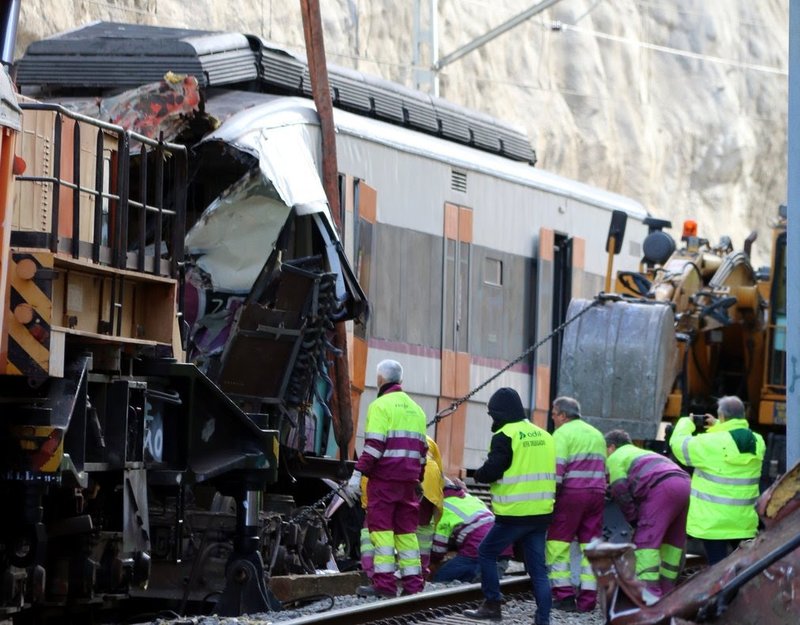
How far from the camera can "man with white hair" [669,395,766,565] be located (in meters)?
12.6

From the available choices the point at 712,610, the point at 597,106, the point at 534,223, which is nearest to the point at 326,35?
the point at 597,106

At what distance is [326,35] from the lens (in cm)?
3675

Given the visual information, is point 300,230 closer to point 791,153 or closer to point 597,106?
point 791,153

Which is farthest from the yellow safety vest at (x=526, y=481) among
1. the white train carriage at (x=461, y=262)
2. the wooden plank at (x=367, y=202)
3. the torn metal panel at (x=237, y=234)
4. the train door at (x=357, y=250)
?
the wooden plank at (x=367, y=202)

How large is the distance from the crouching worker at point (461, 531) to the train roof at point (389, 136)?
3174mm

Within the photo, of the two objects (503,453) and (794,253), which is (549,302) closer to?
(503,453)

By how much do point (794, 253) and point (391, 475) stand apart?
125 inches

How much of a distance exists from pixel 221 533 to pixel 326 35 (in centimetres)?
2562

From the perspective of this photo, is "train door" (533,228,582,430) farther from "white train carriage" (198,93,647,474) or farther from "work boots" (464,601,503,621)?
"work boots" (464,601,503,621)

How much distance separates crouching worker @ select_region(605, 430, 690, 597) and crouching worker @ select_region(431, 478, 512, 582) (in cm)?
137

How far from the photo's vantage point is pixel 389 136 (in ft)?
53.1

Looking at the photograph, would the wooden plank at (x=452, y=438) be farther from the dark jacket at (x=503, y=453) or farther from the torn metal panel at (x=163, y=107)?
the dark jacket at (x=503, y=453)

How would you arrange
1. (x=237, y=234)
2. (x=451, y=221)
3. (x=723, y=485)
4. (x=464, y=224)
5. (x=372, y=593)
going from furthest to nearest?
1. (x=464, y=224)
2. (x=451, y=221)
3. (x=237, y=234)
4. (x=723, y=485)
5. (x=372, y=593)

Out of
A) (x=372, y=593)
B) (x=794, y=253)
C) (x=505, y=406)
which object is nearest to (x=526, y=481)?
(x=505, y=406)
